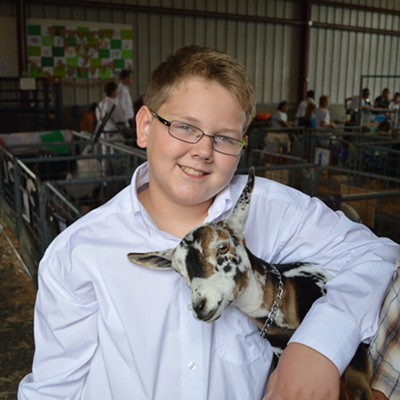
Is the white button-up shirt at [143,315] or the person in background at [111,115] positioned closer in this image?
the white button-up shirt at [143,315]

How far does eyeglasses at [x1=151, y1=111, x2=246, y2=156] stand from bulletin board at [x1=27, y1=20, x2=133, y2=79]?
35.4ft

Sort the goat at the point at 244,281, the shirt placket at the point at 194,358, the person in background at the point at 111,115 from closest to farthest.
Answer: the goat at the point at 244,281
the shirt placket at the point at 194,358
the person in background at the point at 111,115

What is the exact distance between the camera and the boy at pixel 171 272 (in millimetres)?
1080

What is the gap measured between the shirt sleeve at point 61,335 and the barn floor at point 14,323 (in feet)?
5.14

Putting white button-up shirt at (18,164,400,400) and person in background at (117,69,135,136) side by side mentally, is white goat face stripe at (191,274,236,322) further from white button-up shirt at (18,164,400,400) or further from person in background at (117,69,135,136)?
person in background at (117,69,135,136)

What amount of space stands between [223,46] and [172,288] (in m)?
13.1

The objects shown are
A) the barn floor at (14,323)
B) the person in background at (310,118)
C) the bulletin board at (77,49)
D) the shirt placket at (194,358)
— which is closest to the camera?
the shirt placket at (194,358)

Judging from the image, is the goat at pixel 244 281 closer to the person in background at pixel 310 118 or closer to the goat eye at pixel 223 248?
the goat eye at pixel 223 248

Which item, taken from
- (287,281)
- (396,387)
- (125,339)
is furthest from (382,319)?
(125,339)

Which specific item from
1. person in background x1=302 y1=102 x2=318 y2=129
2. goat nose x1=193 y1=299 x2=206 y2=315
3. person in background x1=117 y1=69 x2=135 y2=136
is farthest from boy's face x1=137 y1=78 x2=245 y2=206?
person in background x1=302 y1=102 x2=318 y2=129

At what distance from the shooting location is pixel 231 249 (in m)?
1.03

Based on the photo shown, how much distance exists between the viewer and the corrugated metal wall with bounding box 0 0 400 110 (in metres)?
12.0

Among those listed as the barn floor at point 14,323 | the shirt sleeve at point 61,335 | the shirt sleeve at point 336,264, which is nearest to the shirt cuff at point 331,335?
the shirt sleeve at point 336,264

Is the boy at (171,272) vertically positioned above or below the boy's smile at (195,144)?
below
